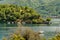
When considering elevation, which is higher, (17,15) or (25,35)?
(25,35)

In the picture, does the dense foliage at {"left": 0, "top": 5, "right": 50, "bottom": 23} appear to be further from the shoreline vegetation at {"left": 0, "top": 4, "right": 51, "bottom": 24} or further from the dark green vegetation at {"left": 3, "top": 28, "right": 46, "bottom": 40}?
the dark green vegetation at {"left": 3, "top": 28, "right": 46, "bottom": 40}

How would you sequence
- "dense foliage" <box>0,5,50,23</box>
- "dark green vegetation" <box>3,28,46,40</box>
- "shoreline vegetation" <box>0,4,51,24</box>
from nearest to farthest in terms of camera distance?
"dark green vegetation" <box>3,28,46,40</box>, "shoreline vegetation" <box>0,4,51,24</box>, "dense foliage" <box>0,5,50,23</box>

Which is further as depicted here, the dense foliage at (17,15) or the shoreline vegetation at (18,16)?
the dense foliage at (17,15)

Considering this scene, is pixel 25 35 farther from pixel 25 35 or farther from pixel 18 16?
pixel 18 16

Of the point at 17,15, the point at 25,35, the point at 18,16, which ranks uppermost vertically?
the point at 25,35

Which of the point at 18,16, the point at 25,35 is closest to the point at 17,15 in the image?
the point at 18,16

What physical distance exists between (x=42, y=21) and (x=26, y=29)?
63810 mm

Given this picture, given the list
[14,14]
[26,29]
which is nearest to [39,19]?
[14,14]

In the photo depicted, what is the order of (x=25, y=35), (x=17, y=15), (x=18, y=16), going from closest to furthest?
(x=25, y=35), (x=18, y=16), (x=17, y=15)

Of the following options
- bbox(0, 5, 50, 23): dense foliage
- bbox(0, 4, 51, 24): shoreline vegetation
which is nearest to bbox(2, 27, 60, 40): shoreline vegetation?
bbox(0, 4, 51, 24): shoreline vegetation

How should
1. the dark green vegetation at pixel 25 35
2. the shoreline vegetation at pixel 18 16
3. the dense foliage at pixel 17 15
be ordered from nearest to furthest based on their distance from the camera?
the dark green vegetation at pixel 25 35 < the shoreline vegetation at pixel 18 16 < the dense foliage at pixel 17 15

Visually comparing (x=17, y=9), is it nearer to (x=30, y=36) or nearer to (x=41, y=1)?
(x=30, y=36)

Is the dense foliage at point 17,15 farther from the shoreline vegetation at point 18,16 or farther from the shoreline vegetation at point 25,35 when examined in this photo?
the shoreline vegetation at point 25,35

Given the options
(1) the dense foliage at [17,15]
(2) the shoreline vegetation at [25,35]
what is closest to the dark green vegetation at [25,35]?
(2) the shoreline vegetation at [25,35]
